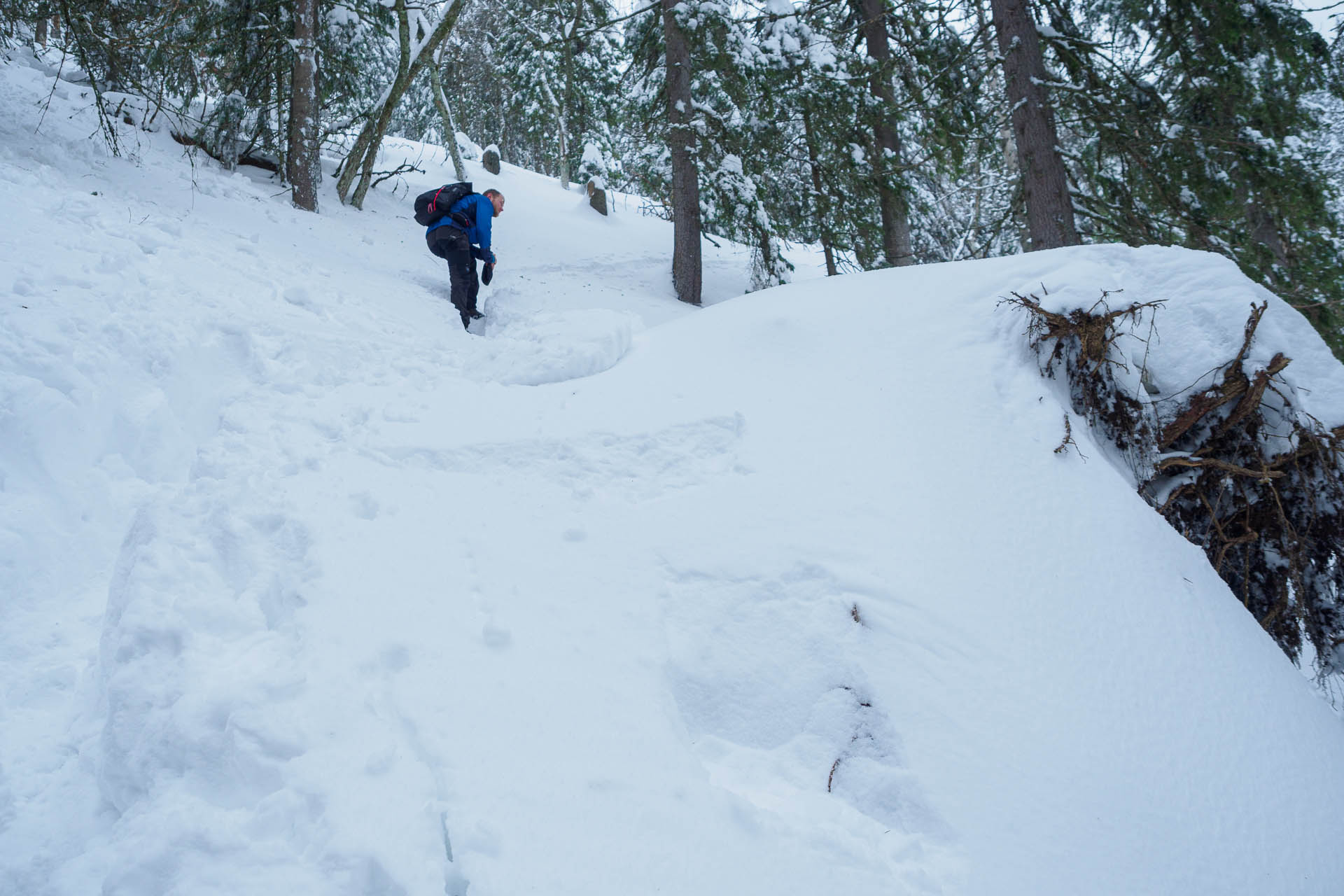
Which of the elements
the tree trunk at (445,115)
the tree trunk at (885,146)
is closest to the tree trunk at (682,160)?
the tree trunk at (885,146)

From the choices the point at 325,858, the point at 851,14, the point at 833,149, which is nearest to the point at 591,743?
the point at 325,858

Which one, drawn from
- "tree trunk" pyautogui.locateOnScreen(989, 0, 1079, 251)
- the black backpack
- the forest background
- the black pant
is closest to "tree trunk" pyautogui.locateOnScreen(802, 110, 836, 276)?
the forest background

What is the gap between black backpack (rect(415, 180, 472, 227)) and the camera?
6.91 metres

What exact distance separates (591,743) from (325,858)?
746 millimetres

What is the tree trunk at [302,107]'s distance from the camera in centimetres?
934

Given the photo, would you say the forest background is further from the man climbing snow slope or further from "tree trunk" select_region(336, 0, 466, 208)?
the man climbing snow slope

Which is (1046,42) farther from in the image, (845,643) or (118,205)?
(118,205)

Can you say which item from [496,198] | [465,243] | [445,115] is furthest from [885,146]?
[445,115]

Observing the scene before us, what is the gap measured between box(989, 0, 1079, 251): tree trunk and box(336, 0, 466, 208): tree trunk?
7521mm

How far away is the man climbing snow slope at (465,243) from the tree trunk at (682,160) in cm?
320

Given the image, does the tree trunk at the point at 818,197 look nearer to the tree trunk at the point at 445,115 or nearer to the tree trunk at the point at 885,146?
the tree trunk at the point at 885,146

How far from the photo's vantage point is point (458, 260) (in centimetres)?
684

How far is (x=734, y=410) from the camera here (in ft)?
12.2

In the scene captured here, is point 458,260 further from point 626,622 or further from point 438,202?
point 626,622
